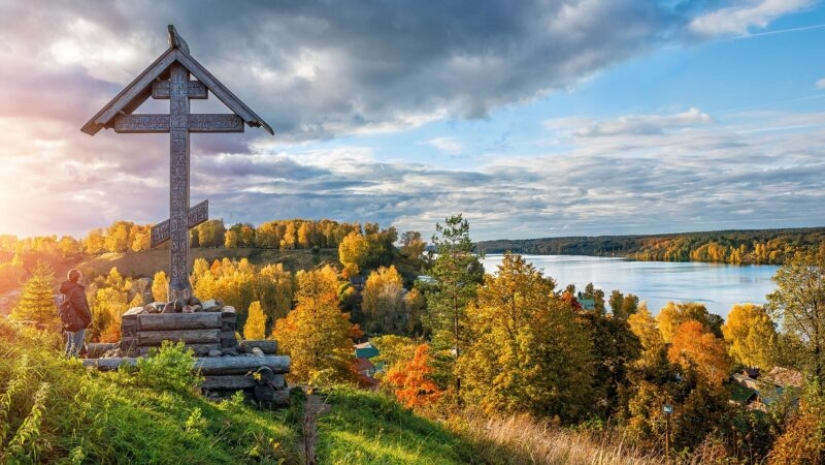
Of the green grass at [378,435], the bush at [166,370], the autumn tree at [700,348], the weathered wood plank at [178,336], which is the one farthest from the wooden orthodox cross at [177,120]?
the autumn tree at [700,348]

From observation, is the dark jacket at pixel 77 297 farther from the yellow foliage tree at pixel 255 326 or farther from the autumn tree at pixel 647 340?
the yellow foliage tree at pixel 255 326

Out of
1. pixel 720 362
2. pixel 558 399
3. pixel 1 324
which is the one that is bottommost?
pixel 720 362

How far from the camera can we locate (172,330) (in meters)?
10.2

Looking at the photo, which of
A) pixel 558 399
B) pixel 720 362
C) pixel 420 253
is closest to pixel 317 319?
pixel 558 399

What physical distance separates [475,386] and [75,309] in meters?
19.0

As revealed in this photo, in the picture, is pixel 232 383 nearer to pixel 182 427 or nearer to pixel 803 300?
pixel 182 427

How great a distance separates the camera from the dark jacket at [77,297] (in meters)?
9.88

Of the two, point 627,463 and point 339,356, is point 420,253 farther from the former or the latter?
point 627,463

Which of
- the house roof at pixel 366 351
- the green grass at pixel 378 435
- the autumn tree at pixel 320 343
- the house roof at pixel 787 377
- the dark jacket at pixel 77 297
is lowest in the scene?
the house roof at pixel 366 351

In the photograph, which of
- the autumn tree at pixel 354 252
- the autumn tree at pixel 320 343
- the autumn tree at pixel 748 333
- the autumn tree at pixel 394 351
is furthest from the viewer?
the autumn tree at pixel 354 252

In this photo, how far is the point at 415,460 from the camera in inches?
257

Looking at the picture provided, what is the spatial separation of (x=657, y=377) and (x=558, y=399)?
5.71 m

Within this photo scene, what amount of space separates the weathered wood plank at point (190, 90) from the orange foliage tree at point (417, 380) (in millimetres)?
19059

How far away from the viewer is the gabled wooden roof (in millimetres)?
11047
